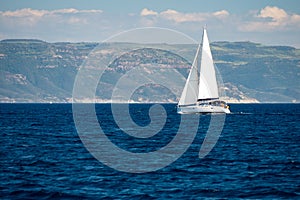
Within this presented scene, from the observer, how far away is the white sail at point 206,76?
153 metres

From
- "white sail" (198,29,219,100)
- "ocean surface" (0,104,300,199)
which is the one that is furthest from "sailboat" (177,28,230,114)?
"ocean surface" (0,104,300,199)

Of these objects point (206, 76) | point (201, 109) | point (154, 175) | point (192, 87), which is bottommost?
point (201, 109)

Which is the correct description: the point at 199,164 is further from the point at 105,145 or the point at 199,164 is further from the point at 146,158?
the point at 105,145

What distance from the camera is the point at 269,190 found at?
147 ft

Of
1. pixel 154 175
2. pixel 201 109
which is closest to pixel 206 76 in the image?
pixel 201 109

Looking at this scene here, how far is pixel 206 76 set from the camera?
15388 centimetres

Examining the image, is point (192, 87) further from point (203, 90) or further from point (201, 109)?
point (201, 109)

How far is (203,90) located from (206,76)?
459 centimetres

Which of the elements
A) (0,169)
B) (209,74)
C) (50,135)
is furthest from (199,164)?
(209,74)

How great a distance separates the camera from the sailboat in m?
154

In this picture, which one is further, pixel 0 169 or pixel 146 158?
pixel 146 158

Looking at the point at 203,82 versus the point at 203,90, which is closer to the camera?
the point at 203,82

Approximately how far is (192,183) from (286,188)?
729cm

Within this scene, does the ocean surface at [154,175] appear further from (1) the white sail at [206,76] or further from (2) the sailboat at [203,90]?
(2) the sailboat at [203,90]
